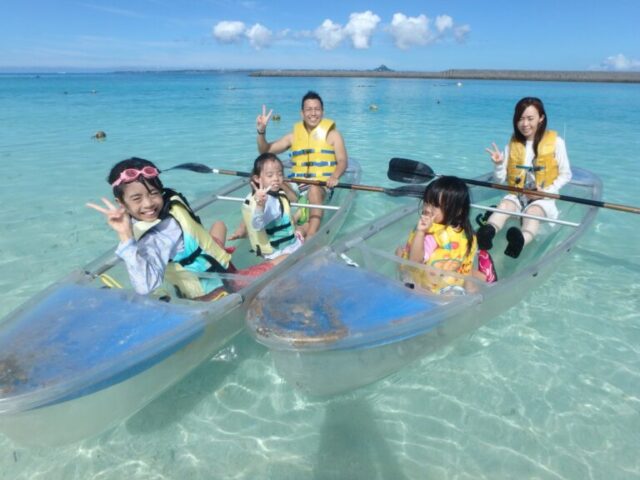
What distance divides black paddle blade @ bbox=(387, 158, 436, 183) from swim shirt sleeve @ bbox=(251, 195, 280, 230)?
81.6 inches

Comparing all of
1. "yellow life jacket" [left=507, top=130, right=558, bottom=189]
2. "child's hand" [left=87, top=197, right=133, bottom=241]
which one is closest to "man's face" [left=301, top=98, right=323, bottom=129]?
"yellow life jacket" [left=507, top=130, right=558, bottom=189]

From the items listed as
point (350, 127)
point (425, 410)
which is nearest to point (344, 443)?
point (425, 410)

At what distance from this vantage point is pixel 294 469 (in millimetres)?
2680

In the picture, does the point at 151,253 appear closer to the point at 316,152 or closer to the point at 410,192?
the point at 410,192

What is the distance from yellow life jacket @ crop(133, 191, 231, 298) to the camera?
9.98 feet

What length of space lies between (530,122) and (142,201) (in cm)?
421

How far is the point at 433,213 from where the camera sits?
3.31m

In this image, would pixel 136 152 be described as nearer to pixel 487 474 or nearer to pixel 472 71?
pixel 487 474

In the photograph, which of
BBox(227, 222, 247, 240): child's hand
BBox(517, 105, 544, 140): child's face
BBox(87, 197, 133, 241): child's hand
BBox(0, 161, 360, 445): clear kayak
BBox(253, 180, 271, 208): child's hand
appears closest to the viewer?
BBox(0, 161, 360, 445): clear kayak

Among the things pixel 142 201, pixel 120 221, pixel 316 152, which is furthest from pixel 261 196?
pixel 316 152

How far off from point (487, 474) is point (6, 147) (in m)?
13.1

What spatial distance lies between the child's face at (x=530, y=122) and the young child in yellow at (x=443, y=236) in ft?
7.43

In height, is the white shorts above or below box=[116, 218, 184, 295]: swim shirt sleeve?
below

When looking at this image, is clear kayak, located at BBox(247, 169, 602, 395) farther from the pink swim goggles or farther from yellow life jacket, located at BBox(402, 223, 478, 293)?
the pink swim goggles
